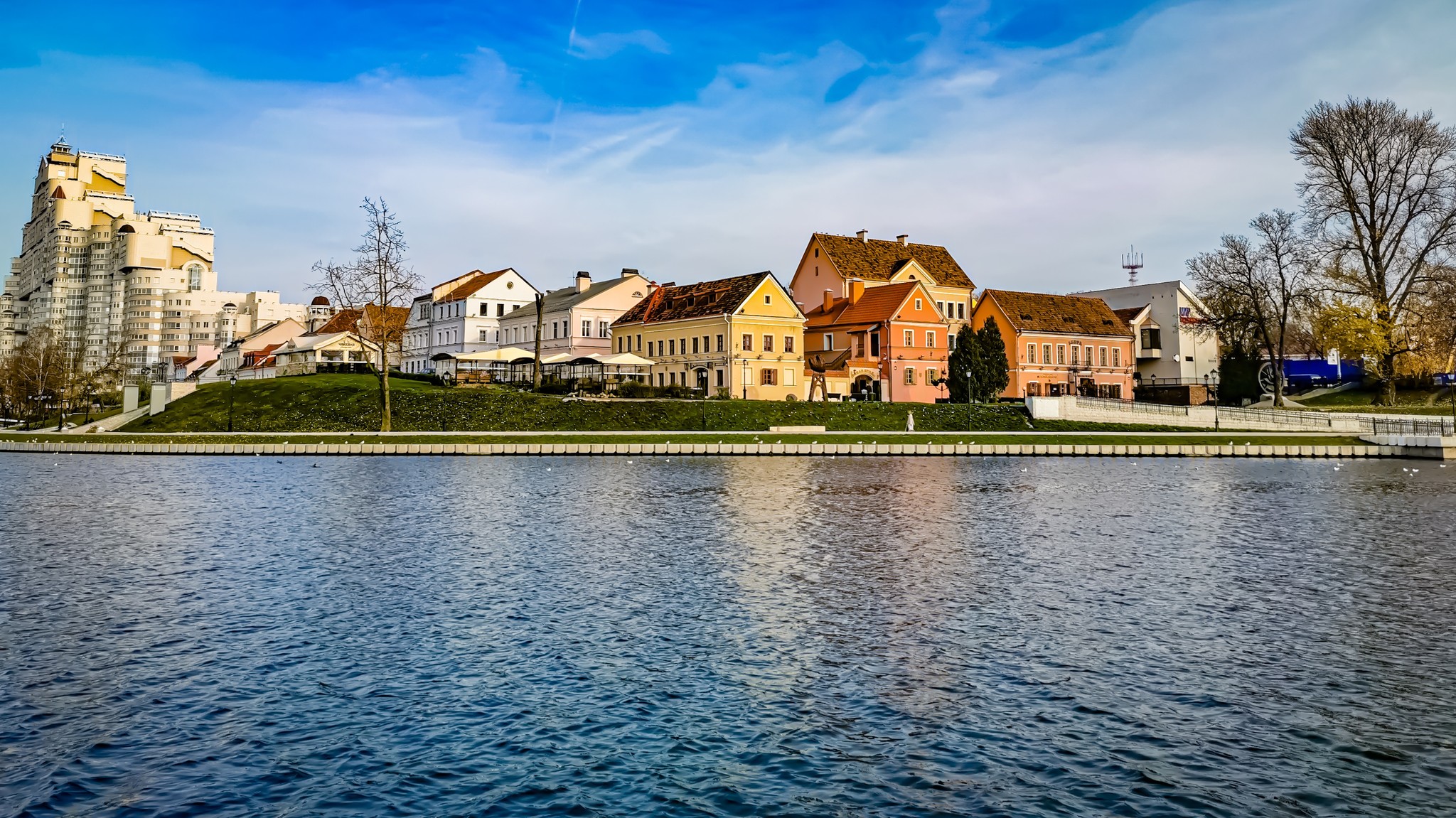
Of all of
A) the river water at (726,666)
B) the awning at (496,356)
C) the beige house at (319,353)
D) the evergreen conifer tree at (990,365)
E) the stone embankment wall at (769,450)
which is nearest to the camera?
the river water at (726,666)

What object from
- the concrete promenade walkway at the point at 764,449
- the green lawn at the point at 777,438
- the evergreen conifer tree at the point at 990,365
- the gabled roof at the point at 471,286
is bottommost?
the concrete promenade walkway at the point at 764,449

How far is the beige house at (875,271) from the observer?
91500 mm

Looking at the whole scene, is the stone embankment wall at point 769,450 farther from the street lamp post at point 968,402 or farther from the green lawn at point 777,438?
the street lamp post at point 968,402

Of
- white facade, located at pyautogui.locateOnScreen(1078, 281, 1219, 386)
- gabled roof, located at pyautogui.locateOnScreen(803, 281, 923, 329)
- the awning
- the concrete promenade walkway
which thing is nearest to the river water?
the concrete promenade walkway

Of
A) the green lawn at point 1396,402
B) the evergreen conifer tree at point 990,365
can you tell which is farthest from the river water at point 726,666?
the green lawn at point 1396,402

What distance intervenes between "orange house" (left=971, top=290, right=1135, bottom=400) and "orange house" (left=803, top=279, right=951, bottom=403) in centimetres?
720

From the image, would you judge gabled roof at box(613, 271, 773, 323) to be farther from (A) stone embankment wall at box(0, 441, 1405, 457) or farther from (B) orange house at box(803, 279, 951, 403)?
(A) stone embankment wall at box(0, 441, 1405, 457)

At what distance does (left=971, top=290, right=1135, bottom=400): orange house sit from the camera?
89.3 meters

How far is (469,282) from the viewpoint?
11175cm

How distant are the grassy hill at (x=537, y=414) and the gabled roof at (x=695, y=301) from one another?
563 inches

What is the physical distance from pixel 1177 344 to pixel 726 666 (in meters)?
99.6

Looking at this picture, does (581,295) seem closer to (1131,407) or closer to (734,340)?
(734,340)

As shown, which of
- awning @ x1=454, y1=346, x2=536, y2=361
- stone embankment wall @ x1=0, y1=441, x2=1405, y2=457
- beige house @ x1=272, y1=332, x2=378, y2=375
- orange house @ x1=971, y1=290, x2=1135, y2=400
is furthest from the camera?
beige house @ x1=272, y1=332, x2=378, y2=375

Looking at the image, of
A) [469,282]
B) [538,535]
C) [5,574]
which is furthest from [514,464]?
[469,282]
